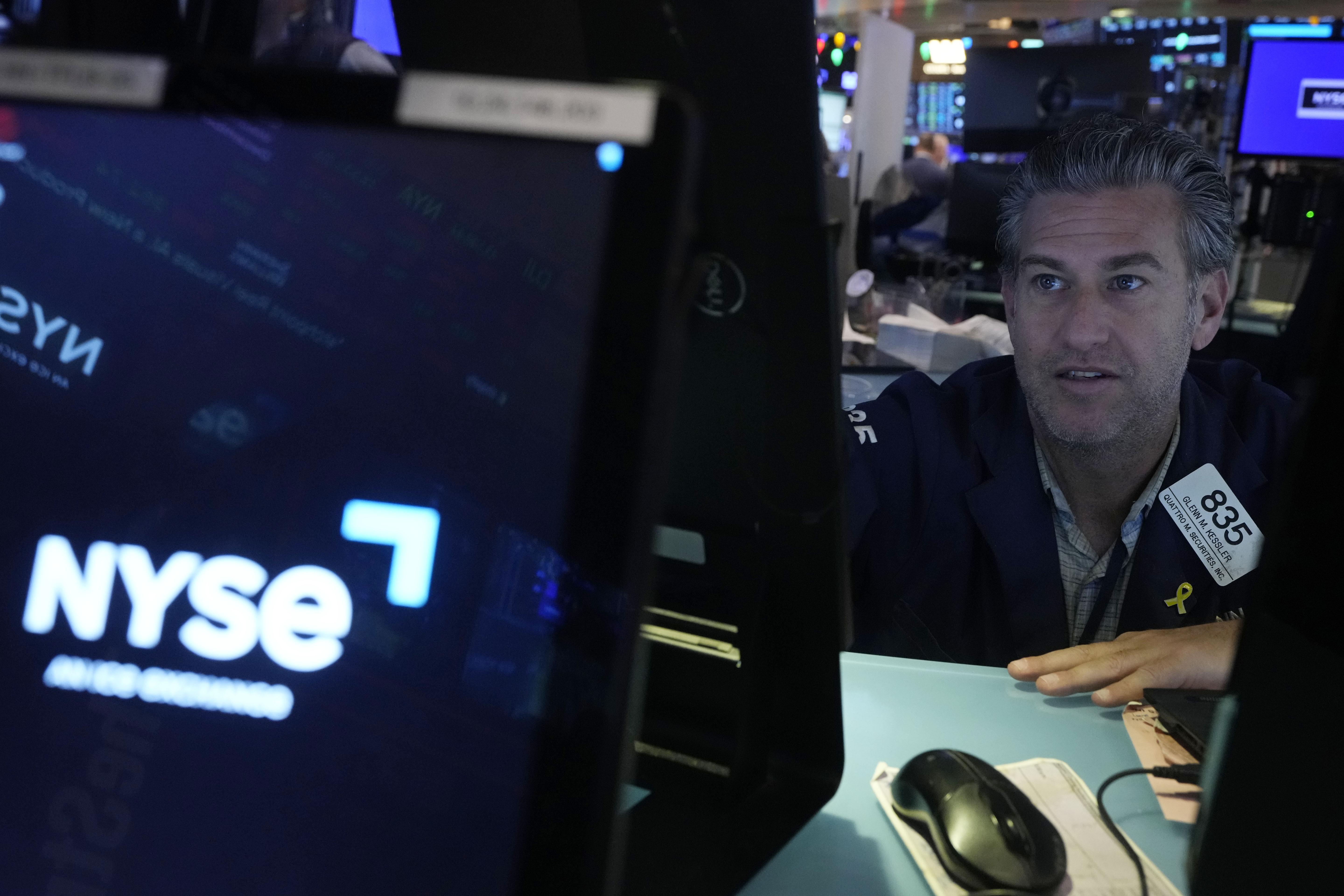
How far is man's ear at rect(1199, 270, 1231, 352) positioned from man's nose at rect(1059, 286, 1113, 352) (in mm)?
148

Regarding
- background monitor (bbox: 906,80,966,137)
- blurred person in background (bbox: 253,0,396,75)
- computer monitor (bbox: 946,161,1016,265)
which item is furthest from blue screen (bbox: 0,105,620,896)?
→ background monitor (bbox: 906,80,966,137)

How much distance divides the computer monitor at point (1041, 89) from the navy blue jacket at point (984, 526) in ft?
10.2

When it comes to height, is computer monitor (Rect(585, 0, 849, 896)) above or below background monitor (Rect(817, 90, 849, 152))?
below

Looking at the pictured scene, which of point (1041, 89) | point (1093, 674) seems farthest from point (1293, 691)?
point (1041, 89)

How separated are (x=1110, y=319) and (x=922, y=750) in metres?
0.74

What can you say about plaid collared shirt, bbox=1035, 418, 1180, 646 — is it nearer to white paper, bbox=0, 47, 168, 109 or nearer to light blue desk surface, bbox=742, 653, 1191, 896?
light blue desk surface, bbox=742, 653, 1191, 896

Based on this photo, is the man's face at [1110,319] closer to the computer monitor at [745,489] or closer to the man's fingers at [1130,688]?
the man's fingers at [1130,688]

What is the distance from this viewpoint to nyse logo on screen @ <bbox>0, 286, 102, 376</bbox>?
372 mm

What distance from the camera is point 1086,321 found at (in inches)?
48.6

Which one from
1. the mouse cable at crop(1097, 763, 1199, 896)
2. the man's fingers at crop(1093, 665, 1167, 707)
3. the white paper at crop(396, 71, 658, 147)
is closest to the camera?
the white paper at crop(396, 71, 658, 147)

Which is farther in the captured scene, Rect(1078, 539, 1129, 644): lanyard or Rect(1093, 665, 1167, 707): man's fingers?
Rect(1078, 539, 1129, 644): lanyard

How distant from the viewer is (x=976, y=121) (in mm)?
4547

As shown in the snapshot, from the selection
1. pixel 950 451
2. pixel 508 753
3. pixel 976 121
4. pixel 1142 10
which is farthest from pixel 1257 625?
pixel 1142 10

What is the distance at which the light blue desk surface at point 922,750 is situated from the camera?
1.86 feet
